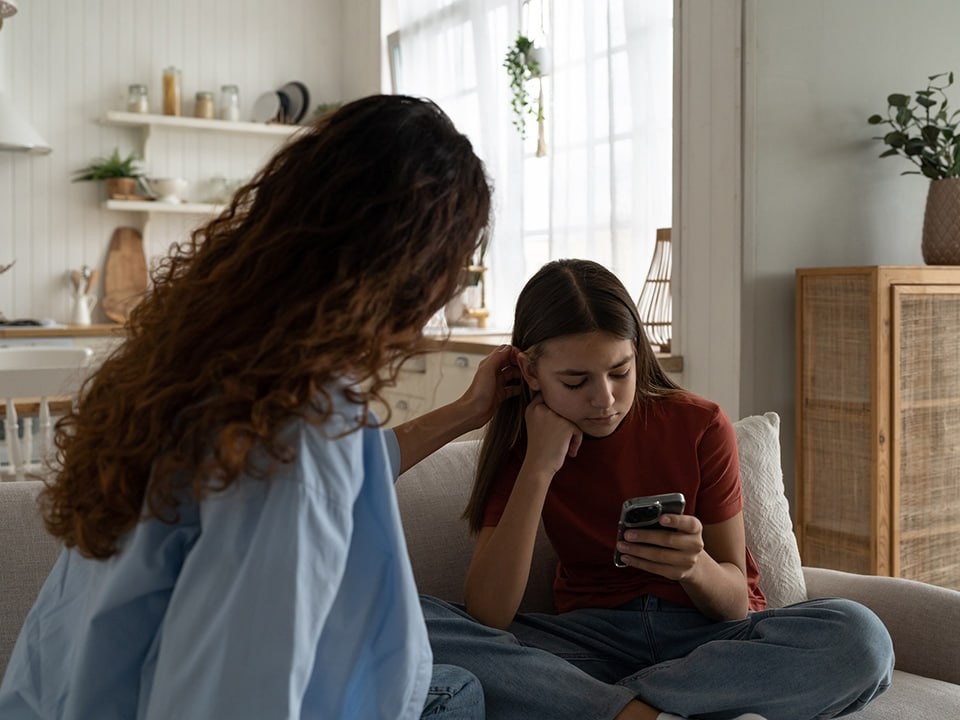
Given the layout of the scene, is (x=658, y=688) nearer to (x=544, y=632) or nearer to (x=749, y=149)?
(x=544, y=632)

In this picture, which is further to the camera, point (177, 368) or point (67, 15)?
point (67, 15)

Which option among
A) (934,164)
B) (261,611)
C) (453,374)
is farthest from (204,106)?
(261,611)

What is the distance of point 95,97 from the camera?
5129 mm

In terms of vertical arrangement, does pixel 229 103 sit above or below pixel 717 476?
above

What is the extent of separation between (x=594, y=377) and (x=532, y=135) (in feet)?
9.97

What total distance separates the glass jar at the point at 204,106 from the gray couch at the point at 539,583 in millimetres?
3915

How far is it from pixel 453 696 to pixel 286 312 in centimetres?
66

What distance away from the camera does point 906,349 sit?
2.88 meters

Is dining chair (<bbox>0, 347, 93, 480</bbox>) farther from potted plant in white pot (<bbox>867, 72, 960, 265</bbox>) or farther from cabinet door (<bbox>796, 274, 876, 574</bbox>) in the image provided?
potted plant in white pot (<bbox>867, 72, 960, 265</bbox>)

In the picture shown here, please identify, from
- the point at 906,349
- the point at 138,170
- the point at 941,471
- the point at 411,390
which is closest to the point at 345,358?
the point at 906,349

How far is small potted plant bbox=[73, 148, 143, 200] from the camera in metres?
4.97

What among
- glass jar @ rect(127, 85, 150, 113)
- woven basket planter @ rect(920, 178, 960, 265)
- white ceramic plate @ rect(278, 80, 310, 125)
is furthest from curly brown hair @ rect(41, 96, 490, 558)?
white ceramic plate @ rect(278, 80, 310, 125)

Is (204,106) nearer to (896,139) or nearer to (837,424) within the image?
(896,139)

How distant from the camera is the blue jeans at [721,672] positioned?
1.38 meters
